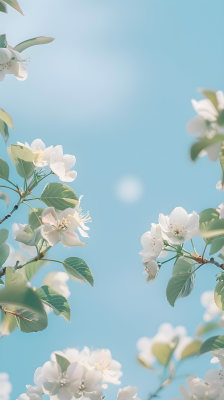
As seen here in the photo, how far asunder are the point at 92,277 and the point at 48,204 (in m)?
0.31

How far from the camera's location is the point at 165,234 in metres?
1.79

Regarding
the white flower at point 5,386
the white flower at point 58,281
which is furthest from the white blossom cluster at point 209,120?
the white flower at point 5,386

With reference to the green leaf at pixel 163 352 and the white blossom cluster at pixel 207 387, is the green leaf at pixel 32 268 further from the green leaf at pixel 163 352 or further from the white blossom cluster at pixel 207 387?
the green leaf at pixel 163 352

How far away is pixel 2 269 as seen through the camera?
61.6 inches

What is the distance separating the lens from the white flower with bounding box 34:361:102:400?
4.68 ft

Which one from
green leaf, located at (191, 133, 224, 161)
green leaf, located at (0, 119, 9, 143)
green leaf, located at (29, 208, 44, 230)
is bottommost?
→ green leaf, located at (191, 133, 224, 161)

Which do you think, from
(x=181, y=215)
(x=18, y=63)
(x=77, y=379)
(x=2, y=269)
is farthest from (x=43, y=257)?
(x=18, y=63)

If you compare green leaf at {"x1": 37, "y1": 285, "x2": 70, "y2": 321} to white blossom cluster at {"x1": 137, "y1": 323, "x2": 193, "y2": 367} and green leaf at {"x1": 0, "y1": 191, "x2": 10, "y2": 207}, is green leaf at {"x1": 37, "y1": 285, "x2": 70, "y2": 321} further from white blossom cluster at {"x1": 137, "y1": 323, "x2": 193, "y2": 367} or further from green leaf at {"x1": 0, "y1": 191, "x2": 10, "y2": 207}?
white blossom cluster at {"x1": 137, "y1": 323, "x2": 193, "y2": 367}

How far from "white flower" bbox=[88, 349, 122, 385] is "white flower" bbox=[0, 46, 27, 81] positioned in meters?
1.04

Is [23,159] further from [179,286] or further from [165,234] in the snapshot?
[179,286]

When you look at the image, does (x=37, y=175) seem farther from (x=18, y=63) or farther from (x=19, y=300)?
(x=19, y=300)

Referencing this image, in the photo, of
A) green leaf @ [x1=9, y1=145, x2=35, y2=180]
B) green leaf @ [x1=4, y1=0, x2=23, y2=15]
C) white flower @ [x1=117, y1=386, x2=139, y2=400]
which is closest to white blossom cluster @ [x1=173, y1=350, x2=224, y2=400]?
A: white flower @ [x1=117, y1=386, x2=139, y2=400]

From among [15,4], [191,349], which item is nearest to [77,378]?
[191,349]

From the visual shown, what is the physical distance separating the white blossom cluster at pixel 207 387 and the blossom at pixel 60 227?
0.53m
